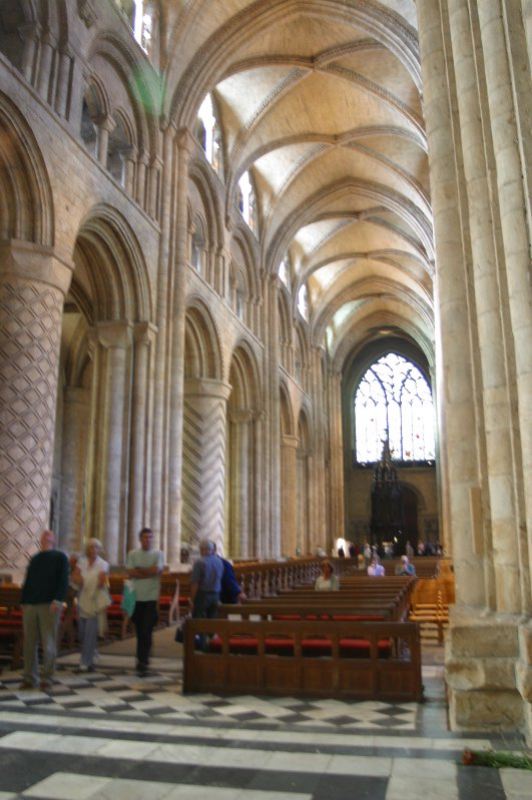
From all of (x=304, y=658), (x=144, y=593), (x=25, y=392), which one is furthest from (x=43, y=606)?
(x=25, y=392)

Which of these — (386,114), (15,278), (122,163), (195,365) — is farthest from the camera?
(386,114)

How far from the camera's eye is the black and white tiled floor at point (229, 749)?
3615 millimetres

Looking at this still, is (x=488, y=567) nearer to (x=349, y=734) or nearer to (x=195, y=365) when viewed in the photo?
(x=349, y=734)

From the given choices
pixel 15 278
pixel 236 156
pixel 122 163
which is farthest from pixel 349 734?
pixel 236 156

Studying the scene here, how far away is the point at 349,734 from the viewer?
15.4 feet

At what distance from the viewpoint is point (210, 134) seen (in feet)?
70.3

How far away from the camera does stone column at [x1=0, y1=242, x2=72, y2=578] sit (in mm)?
10727

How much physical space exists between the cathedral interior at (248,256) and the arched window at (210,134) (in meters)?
0.10

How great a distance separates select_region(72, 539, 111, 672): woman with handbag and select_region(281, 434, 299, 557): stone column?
21.5 m

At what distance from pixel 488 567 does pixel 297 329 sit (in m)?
29.1

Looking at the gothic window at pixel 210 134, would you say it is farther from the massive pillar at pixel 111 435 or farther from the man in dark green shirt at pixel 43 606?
the man in dark green shirt at pixel 43 606

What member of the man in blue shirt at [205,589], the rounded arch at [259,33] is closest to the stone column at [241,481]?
the rounded arch at [259,33]

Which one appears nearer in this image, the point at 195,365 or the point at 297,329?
the point at 195,365

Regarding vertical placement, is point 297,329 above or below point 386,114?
below
